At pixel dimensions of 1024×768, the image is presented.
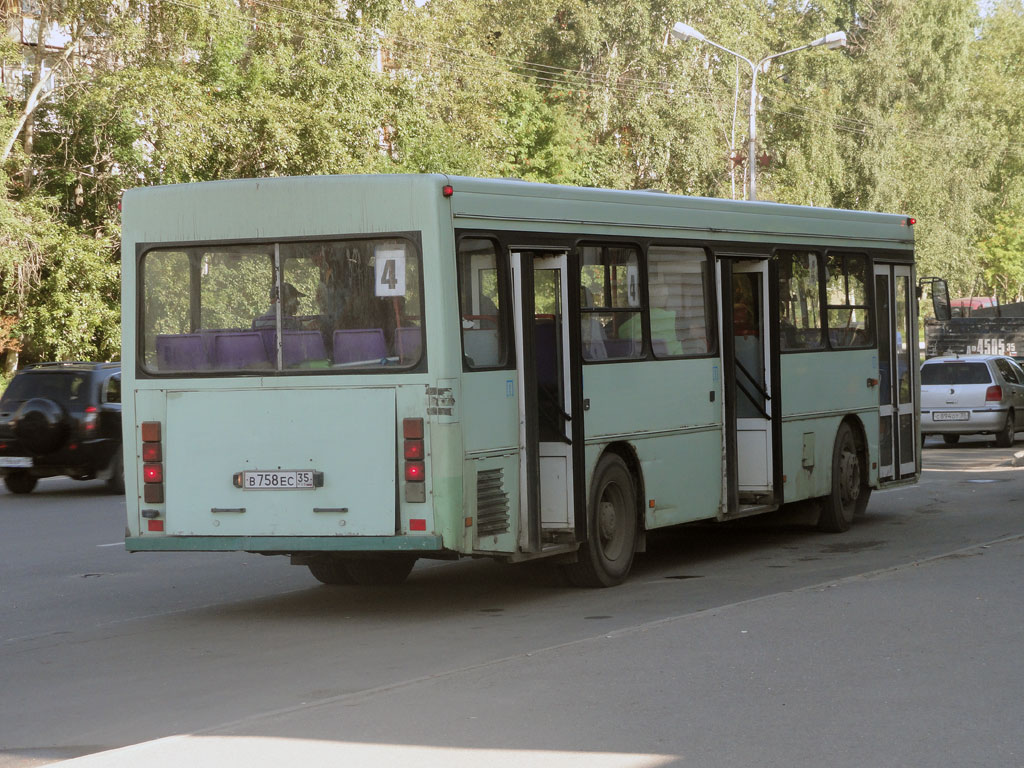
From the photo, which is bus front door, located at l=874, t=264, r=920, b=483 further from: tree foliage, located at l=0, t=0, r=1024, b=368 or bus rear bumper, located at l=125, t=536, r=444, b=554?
tree foliage, located at l=0, t=0, r=1024, b=368

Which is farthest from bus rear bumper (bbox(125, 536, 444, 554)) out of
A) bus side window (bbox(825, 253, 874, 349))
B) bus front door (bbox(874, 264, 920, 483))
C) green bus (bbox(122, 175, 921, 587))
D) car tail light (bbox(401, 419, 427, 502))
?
bus front door (bbox(874, 264, 920, 483))

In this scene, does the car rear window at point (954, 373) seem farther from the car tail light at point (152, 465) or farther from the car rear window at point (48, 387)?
the car tail light at point (152, 465)

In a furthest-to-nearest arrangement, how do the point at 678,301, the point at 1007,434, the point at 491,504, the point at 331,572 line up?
the point at 1007,434
the point at 678,301
the point at 331,572
the point at 491,504

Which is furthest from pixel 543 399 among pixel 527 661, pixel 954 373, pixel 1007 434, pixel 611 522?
pixel 954 373

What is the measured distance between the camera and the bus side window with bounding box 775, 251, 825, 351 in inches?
547

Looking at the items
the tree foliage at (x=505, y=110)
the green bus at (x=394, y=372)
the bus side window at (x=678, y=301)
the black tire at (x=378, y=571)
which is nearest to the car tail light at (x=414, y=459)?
the green bus at (x=394, y=372)

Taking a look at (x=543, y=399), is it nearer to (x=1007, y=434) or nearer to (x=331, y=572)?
(x=331, y=572)

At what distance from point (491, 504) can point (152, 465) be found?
2086 millimetres

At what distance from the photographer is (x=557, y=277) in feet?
36.4

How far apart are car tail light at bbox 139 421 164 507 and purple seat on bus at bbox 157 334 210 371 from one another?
37 centimetres

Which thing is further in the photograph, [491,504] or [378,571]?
[378,571]

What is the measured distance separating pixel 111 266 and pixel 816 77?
35.4 metres

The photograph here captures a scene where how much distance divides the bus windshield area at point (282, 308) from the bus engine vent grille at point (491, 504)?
35.0 inches

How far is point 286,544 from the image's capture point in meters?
9.98
